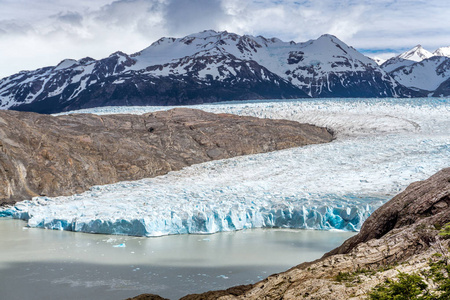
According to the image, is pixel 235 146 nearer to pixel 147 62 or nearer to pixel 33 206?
pixel 33 206

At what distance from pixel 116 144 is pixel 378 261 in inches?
665

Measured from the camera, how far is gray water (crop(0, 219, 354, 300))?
7738 mm

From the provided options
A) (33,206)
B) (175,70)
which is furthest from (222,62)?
(33,206)

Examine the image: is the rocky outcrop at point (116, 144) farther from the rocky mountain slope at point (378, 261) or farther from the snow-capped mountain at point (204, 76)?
the snow-capped mountain at point (204, 76)

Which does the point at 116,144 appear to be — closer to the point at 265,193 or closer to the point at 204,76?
the point at 265,193

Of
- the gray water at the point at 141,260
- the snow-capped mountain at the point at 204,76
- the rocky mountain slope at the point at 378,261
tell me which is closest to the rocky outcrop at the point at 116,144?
the gray water at the point at 141,260

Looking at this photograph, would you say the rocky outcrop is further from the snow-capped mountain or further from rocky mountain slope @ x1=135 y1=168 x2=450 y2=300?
the snow-capped mountain

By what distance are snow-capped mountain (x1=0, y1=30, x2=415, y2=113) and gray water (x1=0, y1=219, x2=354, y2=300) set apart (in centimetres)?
9081

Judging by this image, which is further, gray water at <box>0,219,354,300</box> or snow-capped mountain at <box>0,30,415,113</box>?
snow-capped mountain at <box>0,30,415,113</box>

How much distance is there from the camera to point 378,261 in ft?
15.7

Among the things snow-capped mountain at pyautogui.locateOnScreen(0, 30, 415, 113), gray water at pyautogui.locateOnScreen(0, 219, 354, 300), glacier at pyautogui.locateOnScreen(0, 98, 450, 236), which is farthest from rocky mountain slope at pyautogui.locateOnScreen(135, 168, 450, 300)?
snow-capped mountain at pyautogui.locateOnScreen(0, 30, 415, 113)

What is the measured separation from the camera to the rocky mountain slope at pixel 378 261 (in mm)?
4215

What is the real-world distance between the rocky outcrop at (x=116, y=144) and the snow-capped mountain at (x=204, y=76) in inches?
3039

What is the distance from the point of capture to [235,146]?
23.2m
